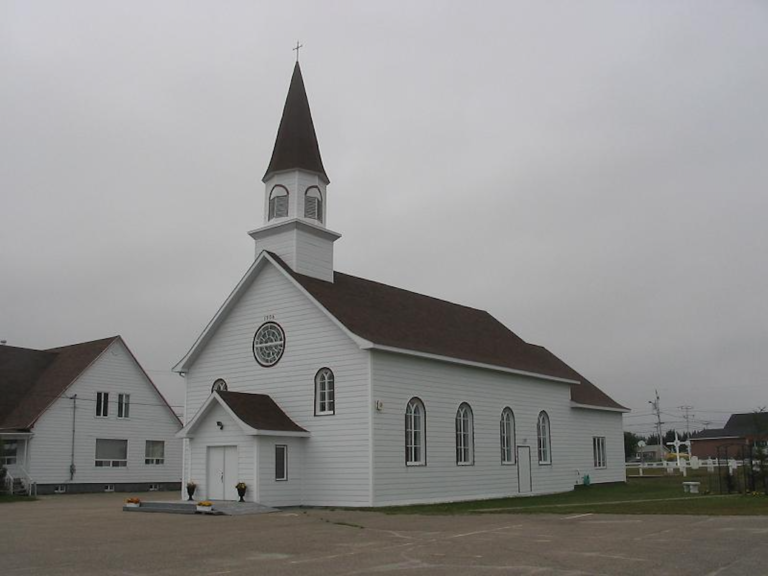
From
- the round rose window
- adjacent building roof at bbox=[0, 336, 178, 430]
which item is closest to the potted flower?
the round rose window

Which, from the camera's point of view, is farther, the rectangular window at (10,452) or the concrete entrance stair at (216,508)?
the rectangular window at (10,452)

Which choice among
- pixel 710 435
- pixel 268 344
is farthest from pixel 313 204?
pixel 710 435

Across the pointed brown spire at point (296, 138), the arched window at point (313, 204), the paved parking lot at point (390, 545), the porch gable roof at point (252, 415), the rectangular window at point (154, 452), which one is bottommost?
the paved parking lot at point (390, 545)

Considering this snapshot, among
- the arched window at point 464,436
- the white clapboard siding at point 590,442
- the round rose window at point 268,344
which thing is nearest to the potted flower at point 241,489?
the round rose window at point 268,344

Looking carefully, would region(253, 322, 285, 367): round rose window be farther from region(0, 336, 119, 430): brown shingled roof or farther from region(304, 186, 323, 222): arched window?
region(0, 336, 119, 430): brown shingled roof

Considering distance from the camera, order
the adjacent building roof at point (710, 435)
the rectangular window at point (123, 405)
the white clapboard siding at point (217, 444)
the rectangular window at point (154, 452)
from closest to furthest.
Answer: the white clapboard siding at point (217, 444) → the rectangular window at point (123, 405) → the rectangular window at point (154, 452) → the adjacent building roof at point (710, 435)

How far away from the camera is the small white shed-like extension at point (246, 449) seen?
86.8 ft

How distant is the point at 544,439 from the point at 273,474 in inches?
602

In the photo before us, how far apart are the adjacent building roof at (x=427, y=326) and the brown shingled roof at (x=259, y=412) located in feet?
13.2

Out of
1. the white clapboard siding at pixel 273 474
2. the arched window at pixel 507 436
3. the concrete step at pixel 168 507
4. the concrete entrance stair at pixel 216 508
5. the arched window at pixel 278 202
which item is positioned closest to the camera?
the concrete entrance stair at pixel 216 508

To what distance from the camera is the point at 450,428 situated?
3045cm

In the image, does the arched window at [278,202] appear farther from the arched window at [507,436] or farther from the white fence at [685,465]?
the white fence at [685,465]

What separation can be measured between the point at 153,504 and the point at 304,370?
6.55 m

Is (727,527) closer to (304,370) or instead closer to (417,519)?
(417,519)
